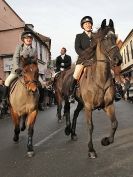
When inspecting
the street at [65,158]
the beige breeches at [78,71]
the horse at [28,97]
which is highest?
the beige breeches at [78,71]

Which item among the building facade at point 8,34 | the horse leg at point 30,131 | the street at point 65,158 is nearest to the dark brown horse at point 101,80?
the street at point 65,158

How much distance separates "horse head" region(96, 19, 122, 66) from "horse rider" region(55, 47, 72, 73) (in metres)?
6.43

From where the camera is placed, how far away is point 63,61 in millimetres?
14961

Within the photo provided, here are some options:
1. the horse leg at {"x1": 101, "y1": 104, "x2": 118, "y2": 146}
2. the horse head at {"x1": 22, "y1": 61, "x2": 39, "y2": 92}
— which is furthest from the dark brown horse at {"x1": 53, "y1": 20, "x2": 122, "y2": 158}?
the horse head at {"x1": 22, "y1": 61, "x2": 39, "y2": 92}

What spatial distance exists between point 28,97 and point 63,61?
5.90m

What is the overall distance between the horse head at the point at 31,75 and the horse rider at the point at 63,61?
19.4 feet

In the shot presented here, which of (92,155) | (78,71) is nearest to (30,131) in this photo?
(92,155)

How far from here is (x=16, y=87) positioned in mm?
9750

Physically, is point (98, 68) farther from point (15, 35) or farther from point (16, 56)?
point (15, 35)

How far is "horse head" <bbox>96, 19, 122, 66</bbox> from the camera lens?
25.3 ft

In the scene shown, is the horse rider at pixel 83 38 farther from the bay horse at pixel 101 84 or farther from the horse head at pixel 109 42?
the horse head at pixel 109 42

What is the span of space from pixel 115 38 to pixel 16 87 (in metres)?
2.98

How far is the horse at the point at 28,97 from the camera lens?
8867 mm

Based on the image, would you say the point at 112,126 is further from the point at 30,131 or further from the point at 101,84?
the point at 30,131
